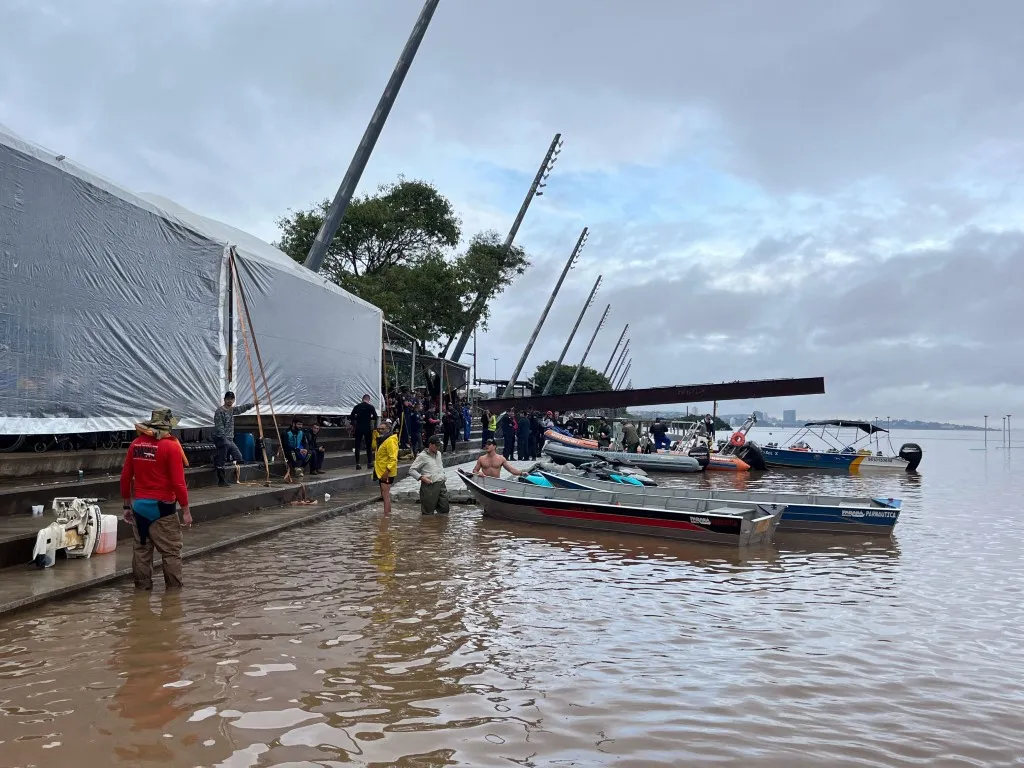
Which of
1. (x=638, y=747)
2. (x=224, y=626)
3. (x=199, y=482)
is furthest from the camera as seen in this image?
(x=199, y=482)

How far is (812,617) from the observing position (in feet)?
26.2

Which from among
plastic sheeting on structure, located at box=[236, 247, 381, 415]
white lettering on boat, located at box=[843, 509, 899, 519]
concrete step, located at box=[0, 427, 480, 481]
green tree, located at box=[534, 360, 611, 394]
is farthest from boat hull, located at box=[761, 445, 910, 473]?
green tree, located at box=[534, 360, 611, 394]

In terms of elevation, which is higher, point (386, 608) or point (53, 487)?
point (53, 487)

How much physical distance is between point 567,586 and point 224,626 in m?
3.79

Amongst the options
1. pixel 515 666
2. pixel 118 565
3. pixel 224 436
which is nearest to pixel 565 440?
pixel 224 436

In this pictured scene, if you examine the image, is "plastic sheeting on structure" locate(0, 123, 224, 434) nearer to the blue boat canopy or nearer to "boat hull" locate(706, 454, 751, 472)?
"boat hull" locate(706, 454, 751, 472)

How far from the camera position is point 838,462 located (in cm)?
3403

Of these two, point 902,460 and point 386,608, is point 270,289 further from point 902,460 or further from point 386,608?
point 902,460

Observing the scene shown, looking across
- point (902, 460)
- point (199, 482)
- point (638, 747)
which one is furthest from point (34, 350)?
point (902, 460)

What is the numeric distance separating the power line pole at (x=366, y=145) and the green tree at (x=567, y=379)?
245ft

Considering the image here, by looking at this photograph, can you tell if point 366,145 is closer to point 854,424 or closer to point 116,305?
point 116,305

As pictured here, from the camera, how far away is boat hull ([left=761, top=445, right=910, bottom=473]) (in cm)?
3381

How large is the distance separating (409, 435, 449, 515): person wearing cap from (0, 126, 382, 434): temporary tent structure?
13.0 ft

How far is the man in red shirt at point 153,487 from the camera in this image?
781 centimetres
